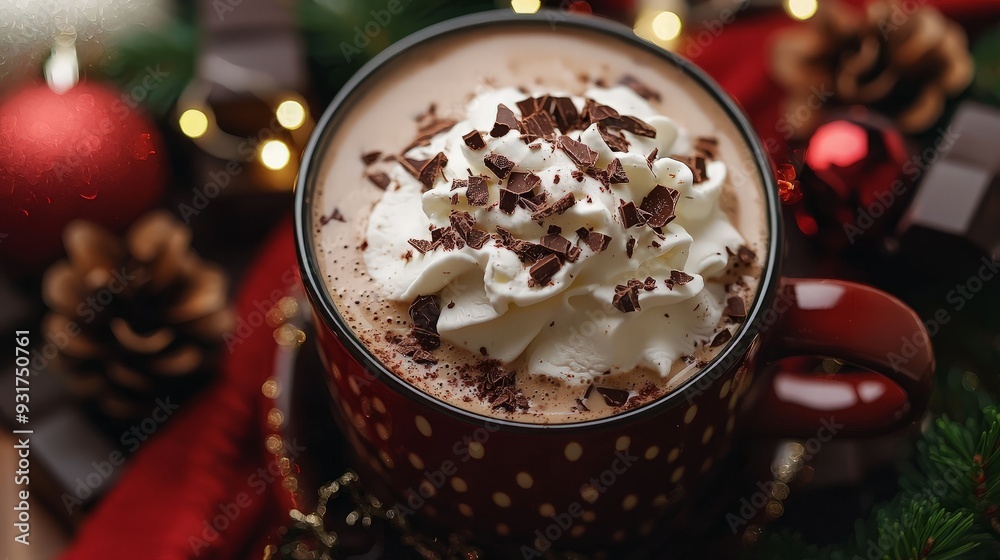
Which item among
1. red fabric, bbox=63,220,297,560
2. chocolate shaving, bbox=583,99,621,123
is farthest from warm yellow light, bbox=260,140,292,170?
chocolate shaving, bbox=583,99,621,123

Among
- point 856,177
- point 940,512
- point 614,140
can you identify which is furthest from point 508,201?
point 856,177

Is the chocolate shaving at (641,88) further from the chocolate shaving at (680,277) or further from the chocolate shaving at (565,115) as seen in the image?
the chocolate shaving at (680,277)

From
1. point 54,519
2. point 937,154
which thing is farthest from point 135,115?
point 937,154

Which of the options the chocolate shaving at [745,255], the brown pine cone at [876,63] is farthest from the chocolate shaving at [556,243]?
the brown pine cone at [876,63]

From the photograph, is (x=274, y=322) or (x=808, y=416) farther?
(x=274, y=322)

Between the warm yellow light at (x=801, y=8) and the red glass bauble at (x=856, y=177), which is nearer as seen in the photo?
the red glass bauble at (x=856, y=177)

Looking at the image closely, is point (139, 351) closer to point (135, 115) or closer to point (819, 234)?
point (135, 115)
